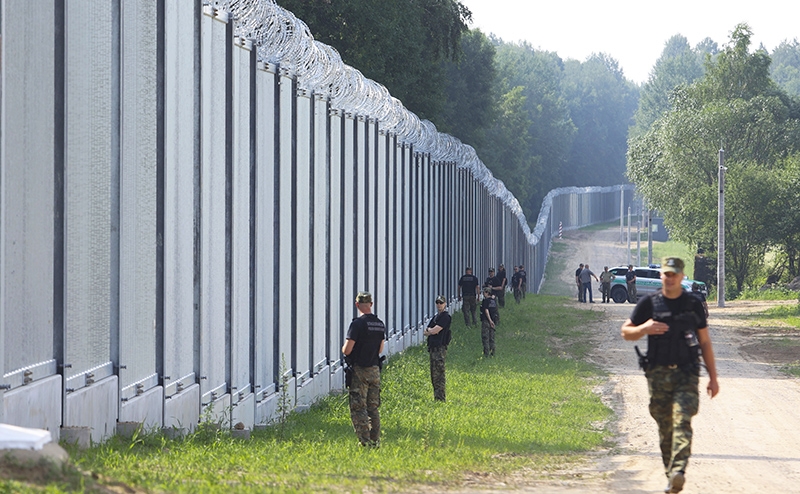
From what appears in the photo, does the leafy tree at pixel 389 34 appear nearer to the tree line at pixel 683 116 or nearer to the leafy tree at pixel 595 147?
the tree line at pixel 683 116

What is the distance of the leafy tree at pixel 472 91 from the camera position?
65312mm

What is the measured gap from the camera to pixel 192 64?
11.9 meters

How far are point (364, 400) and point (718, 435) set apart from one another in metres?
5.32

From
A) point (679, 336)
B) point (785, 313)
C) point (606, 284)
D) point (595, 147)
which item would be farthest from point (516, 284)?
point (595, 147)

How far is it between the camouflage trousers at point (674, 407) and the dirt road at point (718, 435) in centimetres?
120

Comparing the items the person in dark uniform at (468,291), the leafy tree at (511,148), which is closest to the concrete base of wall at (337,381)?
the person in dark uniform at (468,291)

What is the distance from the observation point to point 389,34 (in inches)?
1489

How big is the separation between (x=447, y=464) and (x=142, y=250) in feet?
10.2

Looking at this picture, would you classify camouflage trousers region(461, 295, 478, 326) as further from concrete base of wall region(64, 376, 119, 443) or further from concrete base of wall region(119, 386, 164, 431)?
concrete base of wall region(64, 376, 119, 443)

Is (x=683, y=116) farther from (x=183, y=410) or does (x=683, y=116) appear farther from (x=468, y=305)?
(x=183, y=410)

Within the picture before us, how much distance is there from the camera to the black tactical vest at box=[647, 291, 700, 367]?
28.9 ft

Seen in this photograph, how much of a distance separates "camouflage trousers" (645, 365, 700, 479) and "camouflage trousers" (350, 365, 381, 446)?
11.8ft

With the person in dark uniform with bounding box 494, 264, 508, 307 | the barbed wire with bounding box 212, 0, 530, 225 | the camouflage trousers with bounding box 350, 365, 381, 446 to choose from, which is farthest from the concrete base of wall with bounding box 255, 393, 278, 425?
the person in dark uniform with bounding box 494, 264, 508, 307

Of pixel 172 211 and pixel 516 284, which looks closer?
pixel 172 211
